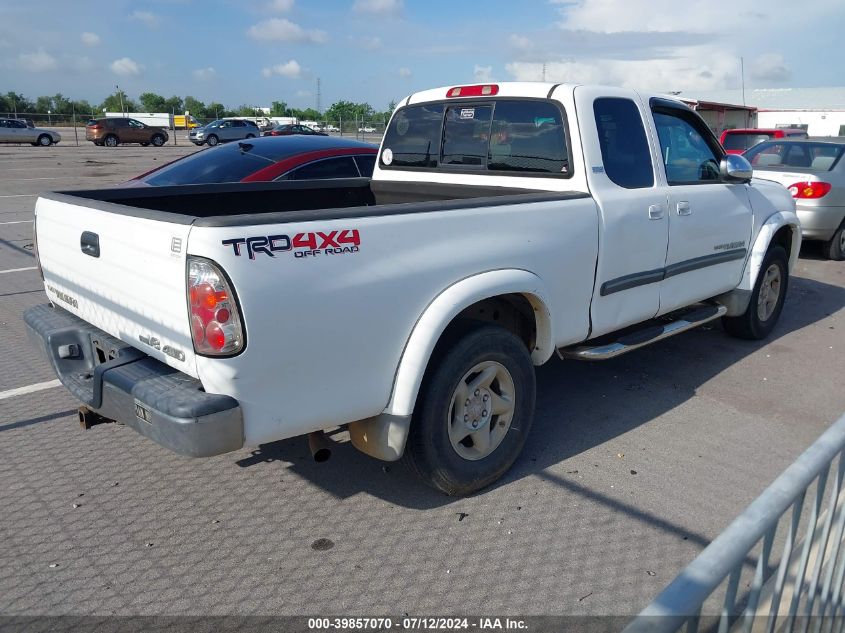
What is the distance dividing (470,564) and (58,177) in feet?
64.4

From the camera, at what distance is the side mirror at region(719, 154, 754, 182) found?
5.22 meters

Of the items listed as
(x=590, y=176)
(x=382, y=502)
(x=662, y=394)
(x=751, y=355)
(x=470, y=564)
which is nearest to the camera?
(x=470, y=564)

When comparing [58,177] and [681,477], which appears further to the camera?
[58,177]

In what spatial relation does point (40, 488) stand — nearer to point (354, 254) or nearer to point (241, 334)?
point (241, 334)

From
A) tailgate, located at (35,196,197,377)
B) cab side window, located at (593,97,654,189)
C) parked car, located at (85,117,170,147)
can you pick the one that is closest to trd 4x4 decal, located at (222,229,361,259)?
tailgate, located at (35,196,197,377)

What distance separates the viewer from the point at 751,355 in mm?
6094

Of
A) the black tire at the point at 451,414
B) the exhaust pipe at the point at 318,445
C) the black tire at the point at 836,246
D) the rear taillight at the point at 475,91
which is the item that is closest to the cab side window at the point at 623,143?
the rear taillight at the point at 475,91

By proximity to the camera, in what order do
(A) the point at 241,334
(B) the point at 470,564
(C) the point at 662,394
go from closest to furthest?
(A) the point at 241,334, (B) the point at 470,564, (C) the point at 662,394

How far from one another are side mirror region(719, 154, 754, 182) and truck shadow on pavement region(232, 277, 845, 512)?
1499 mm

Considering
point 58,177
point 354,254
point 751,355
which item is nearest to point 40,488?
point 354,254

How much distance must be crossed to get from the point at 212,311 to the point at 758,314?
513 cm

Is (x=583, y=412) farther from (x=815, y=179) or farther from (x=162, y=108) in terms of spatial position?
(x=162, y=108)

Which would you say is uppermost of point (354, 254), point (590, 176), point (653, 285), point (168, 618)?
point (590, 176)

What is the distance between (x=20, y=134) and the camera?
117 ft
